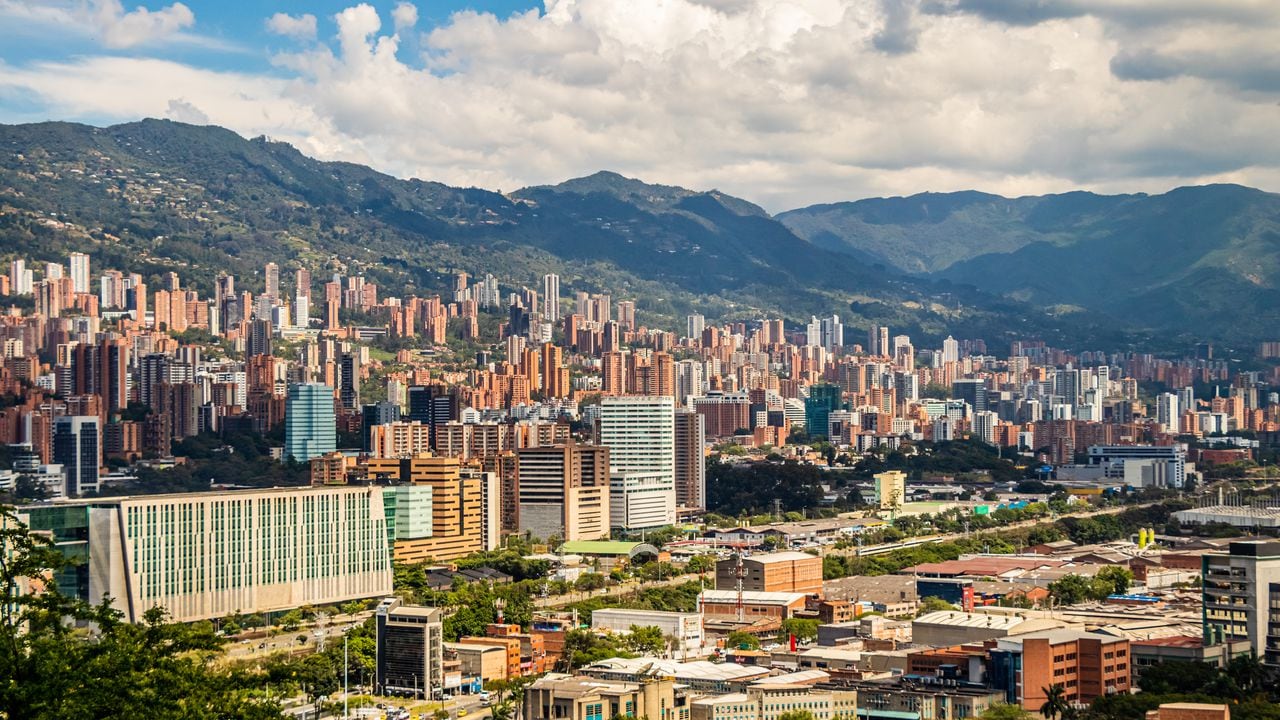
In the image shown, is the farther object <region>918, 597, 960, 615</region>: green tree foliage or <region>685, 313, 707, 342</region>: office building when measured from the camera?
<region>685, 313, 707, 342</region>: office building

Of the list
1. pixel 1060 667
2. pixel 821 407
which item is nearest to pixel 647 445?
pixel 821 407

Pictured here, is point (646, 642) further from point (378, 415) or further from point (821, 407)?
point (821, 407)

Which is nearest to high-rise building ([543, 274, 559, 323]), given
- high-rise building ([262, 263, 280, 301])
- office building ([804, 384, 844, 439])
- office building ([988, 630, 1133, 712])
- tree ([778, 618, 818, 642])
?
high-rise building ([262, 263, 280, 301])

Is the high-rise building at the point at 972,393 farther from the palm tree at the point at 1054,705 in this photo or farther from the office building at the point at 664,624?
the palm tree at the point at 1054,705

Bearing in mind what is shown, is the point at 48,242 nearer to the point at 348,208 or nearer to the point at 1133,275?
the point at 348,208

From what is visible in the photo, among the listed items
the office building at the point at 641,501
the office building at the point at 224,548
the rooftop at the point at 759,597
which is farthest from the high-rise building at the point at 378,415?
the rooftop at the point at 759,597

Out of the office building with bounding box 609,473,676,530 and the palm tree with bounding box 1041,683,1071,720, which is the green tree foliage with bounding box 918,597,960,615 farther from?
the office building with bounding box 609,473,676,530

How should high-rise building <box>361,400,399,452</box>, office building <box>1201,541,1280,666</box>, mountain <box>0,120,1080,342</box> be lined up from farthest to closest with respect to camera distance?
mountain <box>0,120,1080,342</box> → high-rise building <box>361,400,399,452</box> → office building <box>1201,541,1280,666</box>
